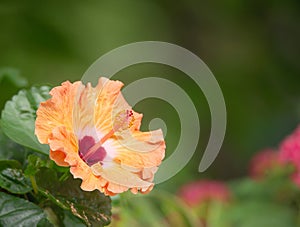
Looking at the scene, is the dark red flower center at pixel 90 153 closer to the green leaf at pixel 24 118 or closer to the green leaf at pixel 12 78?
the green leaf at pixel 24 118

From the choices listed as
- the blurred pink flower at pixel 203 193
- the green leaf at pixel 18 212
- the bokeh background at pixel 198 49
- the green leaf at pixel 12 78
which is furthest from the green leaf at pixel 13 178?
the bokeh background at pixel 198 49

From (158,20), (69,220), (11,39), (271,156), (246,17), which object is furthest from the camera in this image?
(246,17)

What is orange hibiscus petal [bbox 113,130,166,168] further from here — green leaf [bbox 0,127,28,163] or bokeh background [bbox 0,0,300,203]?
bokeh background [bbox 0,0,300,203]

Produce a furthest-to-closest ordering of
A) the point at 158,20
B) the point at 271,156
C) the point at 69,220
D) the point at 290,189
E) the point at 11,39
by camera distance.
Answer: the point at 158,20, the point at 11,39, the point at 271,156, the point at 290,189, the point at 69,220

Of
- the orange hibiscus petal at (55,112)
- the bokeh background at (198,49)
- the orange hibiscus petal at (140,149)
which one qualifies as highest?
the orange hibiscus petal at (55,112)

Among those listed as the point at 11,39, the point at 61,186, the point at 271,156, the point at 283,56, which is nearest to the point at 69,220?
the point at 61,186

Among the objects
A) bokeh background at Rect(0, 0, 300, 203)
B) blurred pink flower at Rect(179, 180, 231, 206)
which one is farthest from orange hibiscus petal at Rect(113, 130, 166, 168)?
bokeh background at Rect(0, 0, 300, 203)

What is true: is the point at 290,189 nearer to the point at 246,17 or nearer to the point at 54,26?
the point at 54,26
